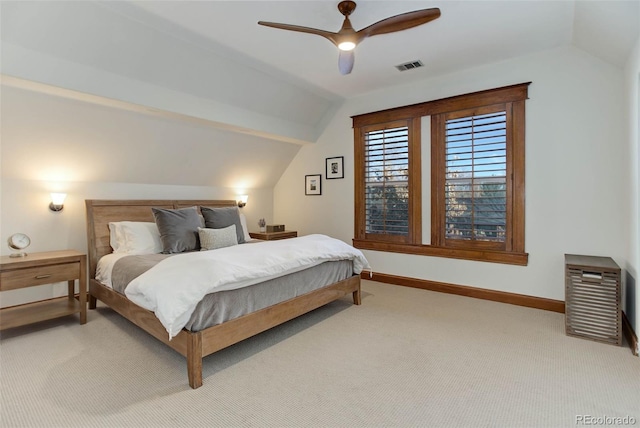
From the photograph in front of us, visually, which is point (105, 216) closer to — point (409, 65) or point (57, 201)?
point (57, 201)

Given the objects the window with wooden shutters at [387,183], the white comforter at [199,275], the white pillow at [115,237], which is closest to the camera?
the white comforter at [199,275]

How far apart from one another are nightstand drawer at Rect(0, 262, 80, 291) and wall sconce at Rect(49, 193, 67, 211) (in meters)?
0.90

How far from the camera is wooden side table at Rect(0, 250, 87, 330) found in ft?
9.41

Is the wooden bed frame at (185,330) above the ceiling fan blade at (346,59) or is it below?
below

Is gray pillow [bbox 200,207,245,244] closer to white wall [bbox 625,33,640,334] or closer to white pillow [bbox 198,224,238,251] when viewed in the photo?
white pillow [bbox 198,224,238,251]

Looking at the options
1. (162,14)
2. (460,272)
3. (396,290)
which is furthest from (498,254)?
(162,14)

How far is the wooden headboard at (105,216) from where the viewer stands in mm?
3783

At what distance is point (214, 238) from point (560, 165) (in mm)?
3838

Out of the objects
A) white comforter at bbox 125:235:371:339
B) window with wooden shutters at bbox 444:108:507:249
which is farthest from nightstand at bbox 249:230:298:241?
window with wooden shutters at bbox 444:108:507:249

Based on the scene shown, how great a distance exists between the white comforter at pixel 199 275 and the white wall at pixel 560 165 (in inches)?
92.8

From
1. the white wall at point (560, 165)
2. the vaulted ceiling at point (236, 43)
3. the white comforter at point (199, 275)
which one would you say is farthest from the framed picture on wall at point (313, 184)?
the white comforter at point (199, 275)

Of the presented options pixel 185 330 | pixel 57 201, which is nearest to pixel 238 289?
pixel 185 330

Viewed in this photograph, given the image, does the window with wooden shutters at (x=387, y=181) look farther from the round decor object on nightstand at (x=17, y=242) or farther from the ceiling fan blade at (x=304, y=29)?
the round decor object on nightstand at (x=17, y=242)

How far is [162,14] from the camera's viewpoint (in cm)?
270
